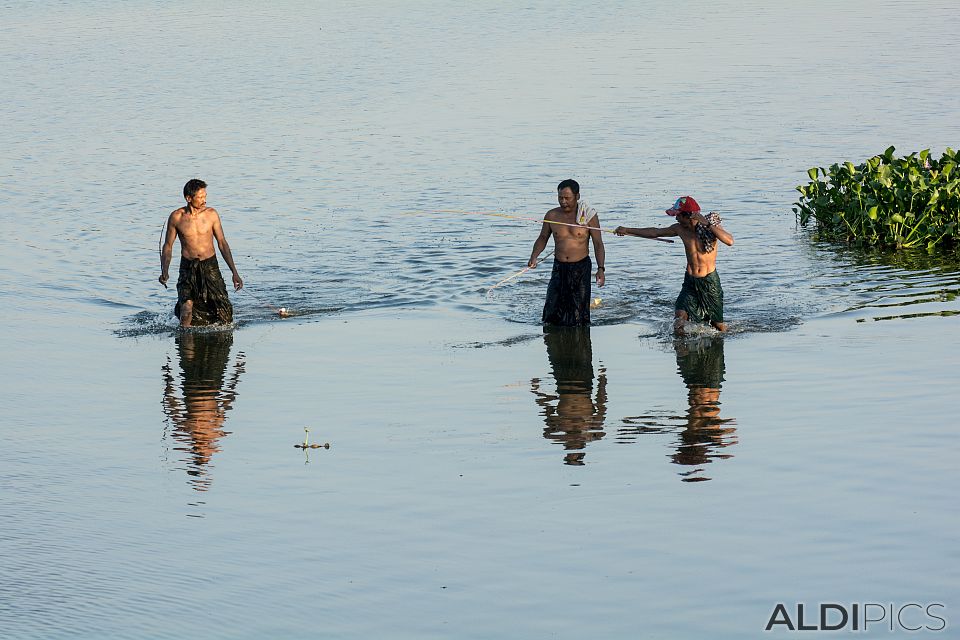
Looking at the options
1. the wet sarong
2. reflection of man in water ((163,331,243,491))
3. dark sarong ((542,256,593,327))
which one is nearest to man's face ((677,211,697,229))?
the wet sarong

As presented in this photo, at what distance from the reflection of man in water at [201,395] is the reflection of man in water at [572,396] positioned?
262cm

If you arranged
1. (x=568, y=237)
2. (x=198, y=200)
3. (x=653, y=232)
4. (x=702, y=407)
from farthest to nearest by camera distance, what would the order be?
(x=198, y=200) → (x=568, y=237) → (x=653, y=232) → (x=702, y=407)

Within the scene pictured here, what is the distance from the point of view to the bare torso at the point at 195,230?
14.0 meters

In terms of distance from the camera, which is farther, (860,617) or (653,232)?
(653,232)

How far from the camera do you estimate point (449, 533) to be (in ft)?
28.4

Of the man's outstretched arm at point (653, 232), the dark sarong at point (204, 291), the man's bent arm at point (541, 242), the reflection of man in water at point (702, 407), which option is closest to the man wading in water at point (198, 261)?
the dark sarong at point (204, 291)

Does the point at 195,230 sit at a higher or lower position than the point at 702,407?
higher

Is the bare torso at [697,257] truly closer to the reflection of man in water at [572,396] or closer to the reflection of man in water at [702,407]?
the reflection of man in water at [702,407]

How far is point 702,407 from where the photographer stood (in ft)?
37.5

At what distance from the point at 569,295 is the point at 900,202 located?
5948 mm

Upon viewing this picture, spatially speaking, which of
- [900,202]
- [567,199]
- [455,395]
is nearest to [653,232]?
[567,199]

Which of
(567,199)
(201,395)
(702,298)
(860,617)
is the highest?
(567,199)

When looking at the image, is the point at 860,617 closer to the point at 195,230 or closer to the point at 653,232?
the point at 653,232

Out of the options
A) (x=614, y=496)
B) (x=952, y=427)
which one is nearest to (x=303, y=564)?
(x=614, y=496)
